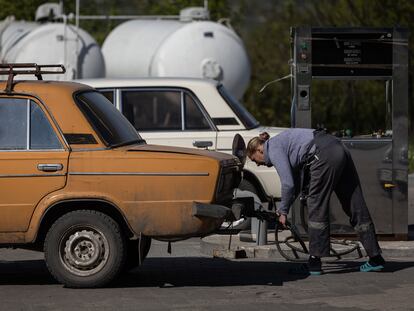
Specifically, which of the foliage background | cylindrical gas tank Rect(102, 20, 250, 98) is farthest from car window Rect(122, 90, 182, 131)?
the foliage background

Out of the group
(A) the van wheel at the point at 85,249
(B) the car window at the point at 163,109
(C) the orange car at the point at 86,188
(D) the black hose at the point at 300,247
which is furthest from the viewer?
(B) the car window at the point at 163,109

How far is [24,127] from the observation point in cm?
973

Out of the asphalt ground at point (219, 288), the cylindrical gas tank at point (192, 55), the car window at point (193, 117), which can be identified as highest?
the cylindrical gas tank at point (192, 55)

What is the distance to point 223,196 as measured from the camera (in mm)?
9758

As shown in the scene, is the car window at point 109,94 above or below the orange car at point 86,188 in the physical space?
above

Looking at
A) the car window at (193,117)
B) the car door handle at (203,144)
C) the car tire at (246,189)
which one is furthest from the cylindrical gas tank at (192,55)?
the car tire at (246,189)

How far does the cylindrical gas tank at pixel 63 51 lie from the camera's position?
2298 cm

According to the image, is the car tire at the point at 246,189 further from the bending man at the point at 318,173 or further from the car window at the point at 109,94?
the bending man at the point at 318,173

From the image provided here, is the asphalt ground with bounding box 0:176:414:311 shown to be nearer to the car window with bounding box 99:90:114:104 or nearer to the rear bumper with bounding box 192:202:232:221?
the rear bumper with bounding box 192:202:232:221

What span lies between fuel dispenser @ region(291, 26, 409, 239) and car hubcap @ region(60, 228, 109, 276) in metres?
3.43

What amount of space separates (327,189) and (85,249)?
7.53 feet

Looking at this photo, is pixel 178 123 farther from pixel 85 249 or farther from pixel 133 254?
pixel 85 249

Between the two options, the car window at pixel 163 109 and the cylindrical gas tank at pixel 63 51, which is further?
the cylindrical gas tank at pixel 63 51

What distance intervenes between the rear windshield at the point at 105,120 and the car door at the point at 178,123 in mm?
3390
